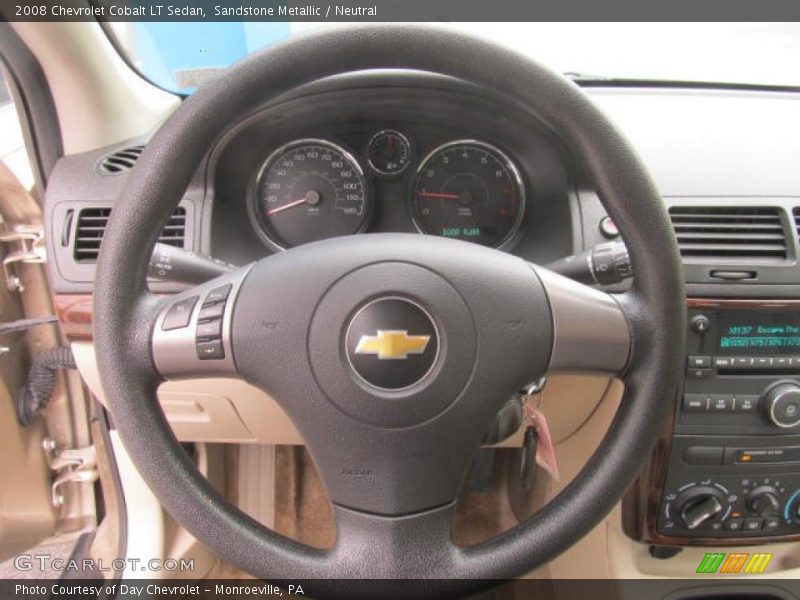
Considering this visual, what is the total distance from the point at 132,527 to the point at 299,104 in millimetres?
1091

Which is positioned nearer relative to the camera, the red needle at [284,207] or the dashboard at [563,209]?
the dashboard at [563,209]

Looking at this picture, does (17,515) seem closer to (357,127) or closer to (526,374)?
(357,127)

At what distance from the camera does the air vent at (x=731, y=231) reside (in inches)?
42.4

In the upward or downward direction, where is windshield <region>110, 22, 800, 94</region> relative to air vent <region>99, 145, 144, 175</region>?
upward

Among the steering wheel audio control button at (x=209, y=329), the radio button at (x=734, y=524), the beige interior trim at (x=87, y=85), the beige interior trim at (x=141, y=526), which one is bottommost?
the beige interior trim at (x=141, y=526)

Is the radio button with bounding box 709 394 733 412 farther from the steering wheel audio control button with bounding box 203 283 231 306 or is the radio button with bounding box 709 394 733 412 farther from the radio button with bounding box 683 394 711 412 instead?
the steering wheel audio control button with bounding box 203 283 231 306

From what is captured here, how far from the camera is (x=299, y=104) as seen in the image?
42.6 inches

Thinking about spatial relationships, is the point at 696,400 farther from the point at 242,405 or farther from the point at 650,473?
the point at 242,405

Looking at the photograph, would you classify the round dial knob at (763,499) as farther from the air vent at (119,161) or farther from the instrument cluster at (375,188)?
the air vent at (119,161)

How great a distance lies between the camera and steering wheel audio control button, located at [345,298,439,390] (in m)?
0.73

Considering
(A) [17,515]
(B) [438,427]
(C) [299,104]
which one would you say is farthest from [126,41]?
(A) [17,515]

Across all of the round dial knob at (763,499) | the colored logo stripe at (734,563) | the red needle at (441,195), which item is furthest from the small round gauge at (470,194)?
the colored logo stripe at (734,563)

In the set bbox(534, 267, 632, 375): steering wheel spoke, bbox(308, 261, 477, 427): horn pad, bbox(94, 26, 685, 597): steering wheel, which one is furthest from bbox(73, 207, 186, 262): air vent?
bbox(534, 267, 632, 375): steering wheel spoke

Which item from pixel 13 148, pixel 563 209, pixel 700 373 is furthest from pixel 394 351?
pixel 13 148
